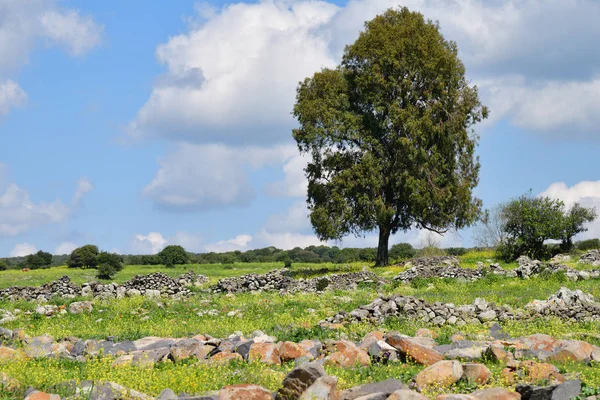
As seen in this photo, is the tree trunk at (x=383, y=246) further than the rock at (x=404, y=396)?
Yes

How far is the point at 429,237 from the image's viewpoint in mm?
50281

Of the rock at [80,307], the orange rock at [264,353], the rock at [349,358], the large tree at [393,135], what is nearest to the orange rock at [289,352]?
the orange rock at [264,353]

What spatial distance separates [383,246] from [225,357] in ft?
110

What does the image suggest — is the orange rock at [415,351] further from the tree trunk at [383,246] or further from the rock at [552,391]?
the tree trunk at [383,246]

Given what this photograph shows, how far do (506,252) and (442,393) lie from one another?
35.9m

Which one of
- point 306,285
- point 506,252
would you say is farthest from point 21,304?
point 506,252

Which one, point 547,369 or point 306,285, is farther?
point 306,285

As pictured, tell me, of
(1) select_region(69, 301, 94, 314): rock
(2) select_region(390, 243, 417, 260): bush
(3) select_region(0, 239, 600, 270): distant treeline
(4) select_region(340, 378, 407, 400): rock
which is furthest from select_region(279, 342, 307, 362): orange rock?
(2) select_region(390, 243, 417, 260): bush

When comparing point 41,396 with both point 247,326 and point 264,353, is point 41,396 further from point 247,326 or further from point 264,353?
point 247,326

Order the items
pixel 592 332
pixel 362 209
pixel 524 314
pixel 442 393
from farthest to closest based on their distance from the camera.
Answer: pixel 362 209 → pixel 524 314 → pixel 592 332 → pixel 442 393

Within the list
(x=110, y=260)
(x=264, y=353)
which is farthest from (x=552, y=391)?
(x=110, y=260)

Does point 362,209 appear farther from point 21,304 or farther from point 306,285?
point 21,304

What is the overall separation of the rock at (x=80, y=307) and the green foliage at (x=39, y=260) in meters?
44.9

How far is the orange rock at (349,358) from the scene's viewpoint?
11.1 meters
